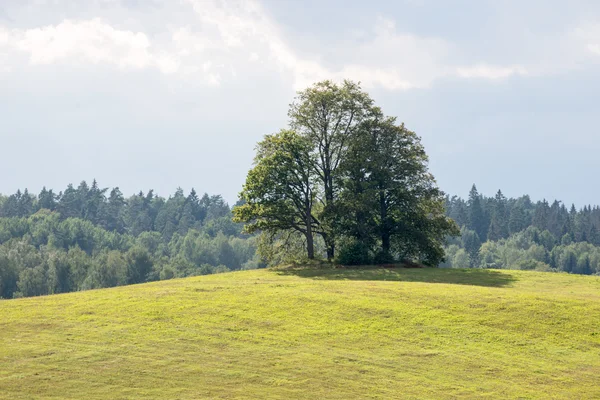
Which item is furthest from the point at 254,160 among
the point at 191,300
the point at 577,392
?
the point at 577,392

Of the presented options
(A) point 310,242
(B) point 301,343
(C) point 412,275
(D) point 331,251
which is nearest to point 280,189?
(A) point 310,242

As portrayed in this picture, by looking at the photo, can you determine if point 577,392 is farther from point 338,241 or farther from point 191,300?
point 338,241

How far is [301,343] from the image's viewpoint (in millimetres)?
37844

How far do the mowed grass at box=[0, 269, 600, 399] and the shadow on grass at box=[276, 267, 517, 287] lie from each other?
9487mm

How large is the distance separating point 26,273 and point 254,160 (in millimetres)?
118212

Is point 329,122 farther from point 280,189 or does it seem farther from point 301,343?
point 301,343

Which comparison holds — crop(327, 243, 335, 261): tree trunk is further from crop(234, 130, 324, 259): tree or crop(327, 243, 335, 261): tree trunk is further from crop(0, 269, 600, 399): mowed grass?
crop(0, 269, 600, 399): mowed grass

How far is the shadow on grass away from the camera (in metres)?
63.8

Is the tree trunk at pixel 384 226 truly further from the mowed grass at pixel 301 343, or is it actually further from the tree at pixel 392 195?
the mowed grass at pixel 301 343

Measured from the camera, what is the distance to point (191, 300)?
47062 mm

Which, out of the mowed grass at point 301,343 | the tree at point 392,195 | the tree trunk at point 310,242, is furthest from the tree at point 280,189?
the mowed grass at point 301,343

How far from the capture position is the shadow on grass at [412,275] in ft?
209

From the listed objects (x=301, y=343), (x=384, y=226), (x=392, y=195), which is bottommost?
(x=301, y=343)

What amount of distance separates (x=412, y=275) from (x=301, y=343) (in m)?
31.1
